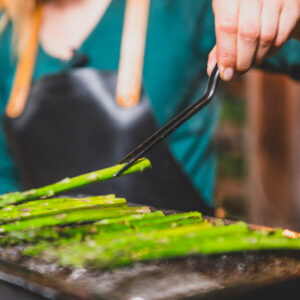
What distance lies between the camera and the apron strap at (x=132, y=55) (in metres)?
2.14

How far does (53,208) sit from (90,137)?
3.76 feet

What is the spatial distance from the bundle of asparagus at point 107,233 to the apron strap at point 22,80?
1231mm

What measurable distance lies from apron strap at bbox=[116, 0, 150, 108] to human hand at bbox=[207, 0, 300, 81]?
961 millimetres

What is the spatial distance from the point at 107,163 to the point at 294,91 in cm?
191

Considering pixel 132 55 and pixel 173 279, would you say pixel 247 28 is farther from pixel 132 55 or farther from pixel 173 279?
pixel 132 55

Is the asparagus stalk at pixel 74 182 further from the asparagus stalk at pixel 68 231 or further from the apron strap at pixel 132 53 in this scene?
the apron strap at pixel 132 53

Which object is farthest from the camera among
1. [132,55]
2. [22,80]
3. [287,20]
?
[22,80]

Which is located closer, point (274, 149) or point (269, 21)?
point (269, 21)

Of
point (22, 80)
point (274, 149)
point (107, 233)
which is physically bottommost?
point (107, 233)

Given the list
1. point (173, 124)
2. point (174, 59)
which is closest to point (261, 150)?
point (174, 59)

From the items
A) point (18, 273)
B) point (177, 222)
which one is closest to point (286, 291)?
point (177, 222)

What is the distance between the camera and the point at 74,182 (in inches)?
45.2

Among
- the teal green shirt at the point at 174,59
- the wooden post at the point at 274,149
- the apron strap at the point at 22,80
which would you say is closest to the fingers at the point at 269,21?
the teal green shirt at the point at 174,59

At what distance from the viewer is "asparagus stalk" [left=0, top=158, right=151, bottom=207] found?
1.14m
